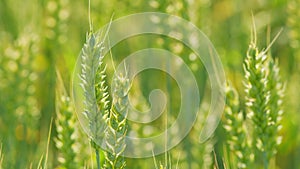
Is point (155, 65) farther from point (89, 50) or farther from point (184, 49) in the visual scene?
point (89, 50)

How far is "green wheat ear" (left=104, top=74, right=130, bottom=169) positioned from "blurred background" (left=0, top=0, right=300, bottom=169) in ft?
1.22

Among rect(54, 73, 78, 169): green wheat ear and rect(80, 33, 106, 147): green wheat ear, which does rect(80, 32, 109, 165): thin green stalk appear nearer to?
rect(80, 33, 106, 147): green wheat ear

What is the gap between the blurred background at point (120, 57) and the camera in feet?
5.61

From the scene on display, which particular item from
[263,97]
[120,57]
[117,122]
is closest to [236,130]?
[263,97]

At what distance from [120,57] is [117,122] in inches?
43.9

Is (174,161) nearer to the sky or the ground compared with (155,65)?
nearer to the ground

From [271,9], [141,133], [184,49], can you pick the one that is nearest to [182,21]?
[184,49]

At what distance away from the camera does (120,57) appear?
2.22 meters

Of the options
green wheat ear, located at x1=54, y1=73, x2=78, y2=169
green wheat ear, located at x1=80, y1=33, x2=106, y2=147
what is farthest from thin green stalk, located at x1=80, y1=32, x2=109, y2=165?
A: green wheat ear, located at x1=54, y1=73, x2=78, y2=169

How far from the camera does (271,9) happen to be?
2426 mm

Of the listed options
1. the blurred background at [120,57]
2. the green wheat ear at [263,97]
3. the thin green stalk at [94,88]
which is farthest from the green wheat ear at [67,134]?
the green wheat ear at [263,97]

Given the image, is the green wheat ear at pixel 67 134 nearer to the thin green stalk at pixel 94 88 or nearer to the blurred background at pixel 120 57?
the blurred background at pixel 120 57

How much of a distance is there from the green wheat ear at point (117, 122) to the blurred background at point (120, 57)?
373 mm

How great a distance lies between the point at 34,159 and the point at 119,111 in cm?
77
